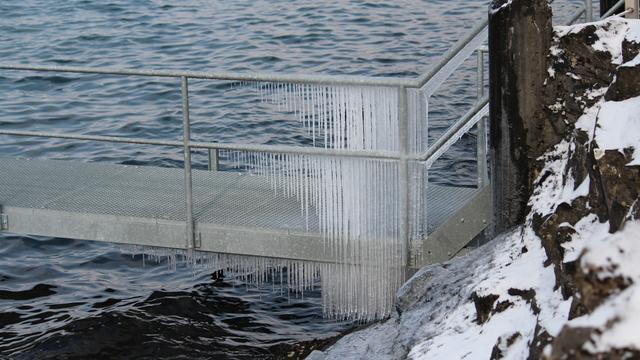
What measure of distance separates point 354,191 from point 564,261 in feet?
8.90

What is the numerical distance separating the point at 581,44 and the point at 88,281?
15.8 feet

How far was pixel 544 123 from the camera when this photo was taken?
626 cm

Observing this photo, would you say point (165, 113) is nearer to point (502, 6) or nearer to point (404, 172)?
point (404, 172)

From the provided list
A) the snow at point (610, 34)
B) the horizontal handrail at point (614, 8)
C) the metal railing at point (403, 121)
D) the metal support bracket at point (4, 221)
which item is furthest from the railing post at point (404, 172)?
the metal support bracket at point (4, 221)

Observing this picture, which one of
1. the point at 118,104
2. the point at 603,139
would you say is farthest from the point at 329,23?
the point at 603,139

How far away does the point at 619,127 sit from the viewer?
446 cm

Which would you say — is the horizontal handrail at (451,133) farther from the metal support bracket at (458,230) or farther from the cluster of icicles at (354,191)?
the metal support bracket at (458,230)

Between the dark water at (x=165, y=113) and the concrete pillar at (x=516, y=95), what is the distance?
6.89 ft

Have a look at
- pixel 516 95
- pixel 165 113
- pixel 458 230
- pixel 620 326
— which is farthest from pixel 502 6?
pixel 165 113

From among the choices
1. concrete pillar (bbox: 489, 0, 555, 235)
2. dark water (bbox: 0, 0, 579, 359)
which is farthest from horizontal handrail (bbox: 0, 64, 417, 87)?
dark water (bbox: 0, 0, 579, 359)

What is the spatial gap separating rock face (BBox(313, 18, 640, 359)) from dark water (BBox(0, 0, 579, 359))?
2.17 metres

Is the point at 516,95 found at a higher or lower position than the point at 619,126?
lower

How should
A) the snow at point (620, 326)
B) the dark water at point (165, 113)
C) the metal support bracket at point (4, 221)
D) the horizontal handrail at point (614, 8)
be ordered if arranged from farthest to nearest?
the dark water at point (165, 113)
the horizontal handrail at point (614, 8)
the metal support bracket at point (4, 221)
the snow at point (620, 326)

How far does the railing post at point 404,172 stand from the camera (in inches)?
265
